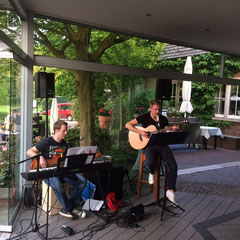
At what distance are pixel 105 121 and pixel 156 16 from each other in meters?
2.06

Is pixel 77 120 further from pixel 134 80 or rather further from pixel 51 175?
pixel 51 175

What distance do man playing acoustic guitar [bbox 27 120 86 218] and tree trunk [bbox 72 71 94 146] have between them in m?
1.33

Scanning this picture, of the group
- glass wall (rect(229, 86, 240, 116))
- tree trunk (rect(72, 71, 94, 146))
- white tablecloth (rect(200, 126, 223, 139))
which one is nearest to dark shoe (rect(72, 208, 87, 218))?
tree trunk (rect(72, 71, 94, 146))

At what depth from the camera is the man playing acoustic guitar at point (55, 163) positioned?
3441 millimetres

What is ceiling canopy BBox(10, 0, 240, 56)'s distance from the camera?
3438 mm

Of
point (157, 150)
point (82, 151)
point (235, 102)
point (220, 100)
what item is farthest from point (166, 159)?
point (220, 100)

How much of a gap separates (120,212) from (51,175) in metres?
1.26

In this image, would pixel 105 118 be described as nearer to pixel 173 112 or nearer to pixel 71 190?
pixel 71 190

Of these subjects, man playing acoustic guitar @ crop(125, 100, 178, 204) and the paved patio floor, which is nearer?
the paved patio floor

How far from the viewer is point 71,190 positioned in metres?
3.69

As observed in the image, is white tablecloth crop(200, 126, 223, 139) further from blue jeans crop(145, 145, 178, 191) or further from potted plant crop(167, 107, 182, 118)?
blue jeans crop(145, 145, 178, 191)

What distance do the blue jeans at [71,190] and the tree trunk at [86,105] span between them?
1293mm

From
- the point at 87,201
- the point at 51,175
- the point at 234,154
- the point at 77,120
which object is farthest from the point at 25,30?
the point at 234,154

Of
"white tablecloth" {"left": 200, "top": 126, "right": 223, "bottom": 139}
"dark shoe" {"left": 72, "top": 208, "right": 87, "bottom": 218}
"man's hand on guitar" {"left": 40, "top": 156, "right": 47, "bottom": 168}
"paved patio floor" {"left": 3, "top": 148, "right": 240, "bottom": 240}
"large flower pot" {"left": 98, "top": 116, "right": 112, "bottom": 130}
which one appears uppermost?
"large flower pot" {"left": 98, "top": 116, "right": 112, "bottom": 130}
